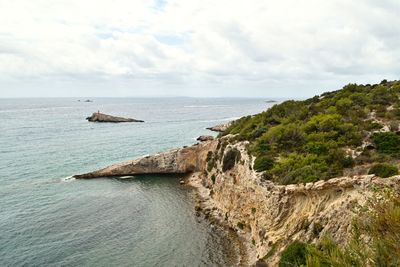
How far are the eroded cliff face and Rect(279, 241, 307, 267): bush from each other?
1027mm

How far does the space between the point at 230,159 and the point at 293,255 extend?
69.9 feet

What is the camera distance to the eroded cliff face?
70.8ft

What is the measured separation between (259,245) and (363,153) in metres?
12.1

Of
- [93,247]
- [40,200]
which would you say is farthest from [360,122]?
[40,200]

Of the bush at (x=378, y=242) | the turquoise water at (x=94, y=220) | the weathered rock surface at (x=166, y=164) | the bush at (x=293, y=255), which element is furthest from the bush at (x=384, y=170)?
the weathered rock surface at (x=166, y=164)

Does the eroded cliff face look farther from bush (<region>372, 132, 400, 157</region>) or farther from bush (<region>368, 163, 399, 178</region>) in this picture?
bush (<region>372, 132, 400, 157</region>)

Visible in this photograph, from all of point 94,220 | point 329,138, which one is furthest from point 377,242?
point 94,220

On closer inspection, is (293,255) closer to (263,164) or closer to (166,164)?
(263,164)

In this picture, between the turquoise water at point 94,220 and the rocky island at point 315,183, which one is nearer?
the rocky island at point 315,183

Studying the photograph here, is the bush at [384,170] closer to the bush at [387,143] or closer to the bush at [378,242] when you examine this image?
the bush at [387,143]

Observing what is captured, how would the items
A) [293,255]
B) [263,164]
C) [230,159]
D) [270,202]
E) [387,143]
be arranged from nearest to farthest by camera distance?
1. [293,255]
2. [270,202]
3. [387,143]
4. [263,164]
5. [230,159]

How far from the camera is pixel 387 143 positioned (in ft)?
101

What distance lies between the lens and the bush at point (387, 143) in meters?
29.6

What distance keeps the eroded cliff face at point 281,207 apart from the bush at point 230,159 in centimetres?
64
